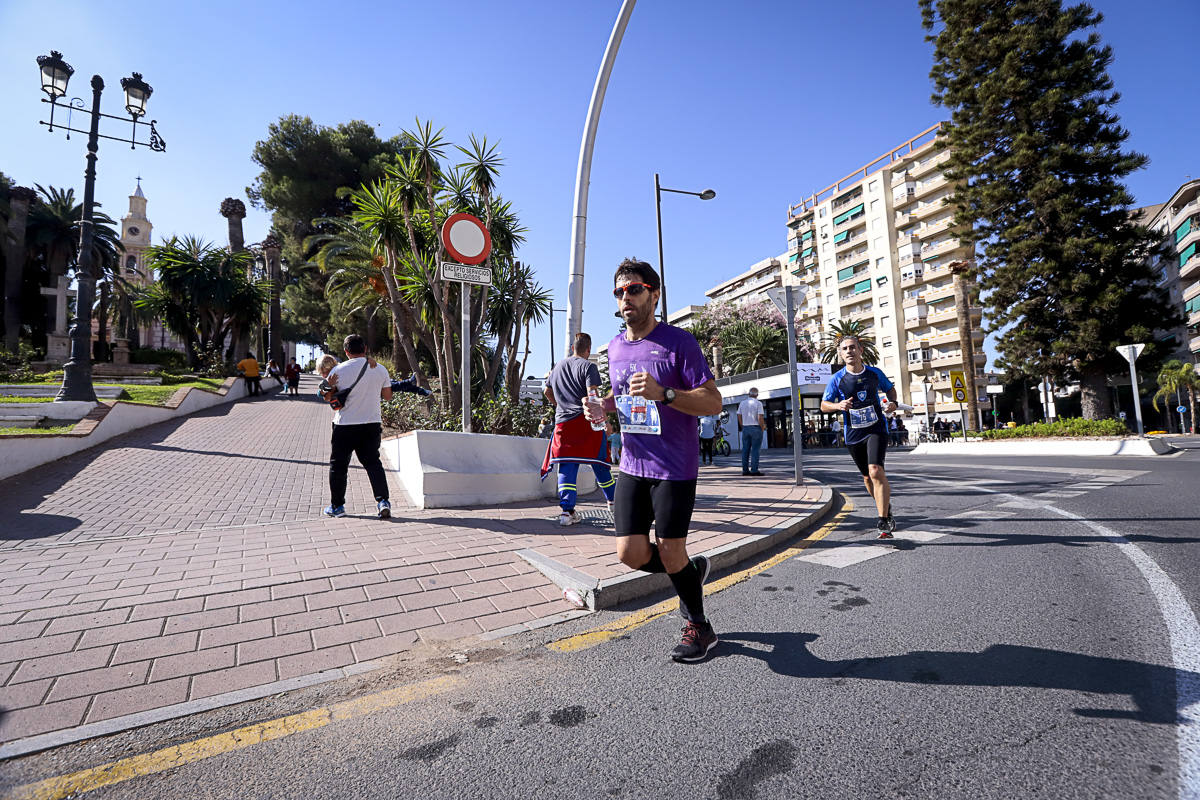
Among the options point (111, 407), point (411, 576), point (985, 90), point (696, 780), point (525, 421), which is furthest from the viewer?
point (985, 90)

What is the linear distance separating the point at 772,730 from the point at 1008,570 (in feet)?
Answer: 9.15

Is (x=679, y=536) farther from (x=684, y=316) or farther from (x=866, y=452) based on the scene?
(x=684, y=316)

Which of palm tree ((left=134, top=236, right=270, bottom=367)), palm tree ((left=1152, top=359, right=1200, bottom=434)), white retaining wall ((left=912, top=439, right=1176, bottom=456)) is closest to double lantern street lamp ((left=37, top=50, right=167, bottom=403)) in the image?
palm tree ((left=134, top=236, right=270, bottom=367))

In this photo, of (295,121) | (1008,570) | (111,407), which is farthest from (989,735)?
(295,121)

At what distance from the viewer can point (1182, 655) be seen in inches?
92.4

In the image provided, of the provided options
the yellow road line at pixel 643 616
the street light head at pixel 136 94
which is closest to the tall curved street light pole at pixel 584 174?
the yellow road line at pixel 643 616

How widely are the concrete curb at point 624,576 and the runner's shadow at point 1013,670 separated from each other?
0.86 meters

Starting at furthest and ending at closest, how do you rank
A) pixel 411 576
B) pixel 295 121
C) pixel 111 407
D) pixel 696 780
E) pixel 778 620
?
pixel 295 121 → pixel 111 407 → pixel 411 576 → pixel 778 620 → pixel 696 780

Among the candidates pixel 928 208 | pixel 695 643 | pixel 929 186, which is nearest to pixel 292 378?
pixel 695 643

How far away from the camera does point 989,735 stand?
6.17 feet

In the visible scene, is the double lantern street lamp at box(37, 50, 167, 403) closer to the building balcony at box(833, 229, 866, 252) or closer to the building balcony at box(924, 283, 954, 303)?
the building balcony at box(924, 283, 954, 303)

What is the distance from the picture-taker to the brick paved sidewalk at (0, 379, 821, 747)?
2457 mm

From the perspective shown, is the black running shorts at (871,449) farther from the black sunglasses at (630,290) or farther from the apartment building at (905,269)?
the apartment building at (905,269)

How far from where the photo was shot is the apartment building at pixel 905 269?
51219 mm
